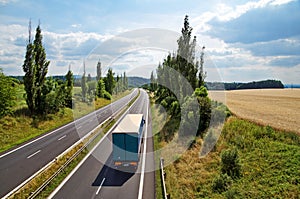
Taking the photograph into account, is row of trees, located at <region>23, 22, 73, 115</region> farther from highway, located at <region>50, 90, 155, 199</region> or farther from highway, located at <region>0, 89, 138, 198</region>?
highway, located at <region>50, 90, 155, 199</region>

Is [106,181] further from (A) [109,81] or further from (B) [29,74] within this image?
(A) [109,81]

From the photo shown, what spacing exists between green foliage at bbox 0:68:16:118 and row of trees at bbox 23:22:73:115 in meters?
5.01

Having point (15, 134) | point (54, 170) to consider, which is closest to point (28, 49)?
point (15, 134)

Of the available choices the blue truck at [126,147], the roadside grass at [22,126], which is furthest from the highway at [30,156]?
the blue truck at [126,147]

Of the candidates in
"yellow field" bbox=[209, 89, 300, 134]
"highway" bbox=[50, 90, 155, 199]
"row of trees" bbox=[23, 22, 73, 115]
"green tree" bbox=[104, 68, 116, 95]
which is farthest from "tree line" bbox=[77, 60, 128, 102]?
"highway" bbox=[50, 90, 155, 199]

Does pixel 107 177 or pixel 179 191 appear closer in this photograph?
pixel 179 191

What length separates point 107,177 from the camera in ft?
56.4

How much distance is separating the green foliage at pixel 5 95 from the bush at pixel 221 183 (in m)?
26.8

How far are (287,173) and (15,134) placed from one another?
27931 millimetres

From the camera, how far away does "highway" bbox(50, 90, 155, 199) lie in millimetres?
14586

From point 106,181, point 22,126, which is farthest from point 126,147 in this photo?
point 22,126

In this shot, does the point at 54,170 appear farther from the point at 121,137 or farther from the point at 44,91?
the point at 44,91

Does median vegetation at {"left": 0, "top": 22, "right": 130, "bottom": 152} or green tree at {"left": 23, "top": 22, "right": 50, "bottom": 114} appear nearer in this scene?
median vegetation at {"left": 0, "top": 22, "right": 130, "bottom": 152}

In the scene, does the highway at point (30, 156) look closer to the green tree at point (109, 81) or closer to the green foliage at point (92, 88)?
the green foliage at point (92, 88)
